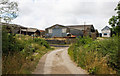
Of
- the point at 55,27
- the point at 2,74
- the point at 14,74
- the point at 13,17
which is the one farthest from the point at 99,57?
the point at 55,27

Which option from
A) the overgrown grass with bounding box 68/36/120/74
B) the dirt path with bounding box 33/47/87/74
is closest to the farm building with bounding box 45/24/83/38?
the dirt path with bounding box 33/47/87/74

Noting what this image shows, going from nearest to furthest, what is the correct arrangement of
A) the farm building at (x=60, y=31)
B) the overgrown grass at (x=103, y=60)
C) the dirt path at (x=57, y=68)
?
the overgrown grass at (x=103, y=60)
the dirt path at (x=57, y=68)
the farm building at (x=60, y=31)

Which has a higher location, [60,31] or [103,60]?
[60,31]

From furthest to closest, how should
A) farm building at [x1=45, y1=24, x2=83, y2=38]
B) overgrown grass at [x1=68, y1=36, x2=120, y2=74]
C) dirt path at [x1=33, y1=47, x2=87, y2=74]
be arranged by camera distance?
farm building at [x1=45, y1=24, x2=83, y2=38]
dirt path at [x1=33, y1=47, x2=87, y2=74]
overgrown grass at [x1=68, y1=36, x2=120, y2=74]

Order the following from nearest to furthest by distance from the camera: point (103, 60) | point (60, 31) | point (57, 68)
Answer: point (103, 60)
point (57, 68)
point (60, 31)

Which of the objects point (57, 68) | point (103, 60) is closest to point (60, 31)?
point (57, 68)

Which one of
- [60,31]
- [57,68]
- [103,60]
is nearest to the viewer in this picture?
[103,60]

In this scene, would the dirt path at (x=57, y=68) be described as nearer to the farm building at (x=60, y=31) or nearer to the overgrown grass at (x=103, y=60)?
the overgrown grass at (x=103, y=60)

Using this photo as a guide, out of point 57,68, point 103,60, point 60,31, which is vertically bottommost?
point 57,68

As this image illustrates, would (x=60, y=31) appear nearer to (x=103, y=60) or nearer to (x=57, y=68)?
(x=57, y=68)

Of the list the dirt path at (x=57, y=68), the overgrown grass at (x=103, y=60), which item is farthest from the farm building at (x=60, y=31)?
the overgrown grass at (x=103, y=60)

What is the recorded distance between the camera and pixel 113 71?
5422 millimetres

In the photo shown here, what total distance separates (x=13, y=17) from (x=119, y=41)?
247 inches

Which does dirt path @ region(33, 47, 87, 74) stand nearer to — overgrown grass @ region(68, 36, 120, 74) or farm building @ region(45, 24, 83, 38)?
overgrown grass @ region(68, 36, 120, 74)
